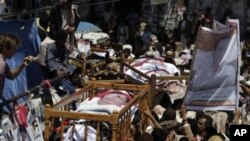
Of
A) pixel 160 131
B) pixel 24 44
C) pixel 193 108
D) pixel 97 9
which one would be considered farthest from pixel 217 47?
pixel 97 9

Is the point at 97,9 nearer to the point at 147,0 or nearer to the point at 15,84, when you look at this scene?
the point at 147,0

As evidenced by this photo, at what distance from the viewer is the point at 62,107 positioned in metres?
7.00

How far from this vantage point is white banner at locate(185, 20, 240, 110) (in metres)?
8.36

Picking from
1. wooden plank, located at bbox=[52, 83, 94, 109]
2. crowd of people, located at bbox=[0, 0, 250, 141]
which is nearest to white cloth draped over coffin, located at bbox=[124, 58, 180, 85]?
crowd of people, located at bbox=[0, 0, 250, 141]

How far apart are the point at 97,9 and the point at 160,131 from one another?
14.7 metres

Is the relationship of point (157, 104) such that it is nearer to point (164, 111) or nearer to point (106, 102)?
point (164, 111)

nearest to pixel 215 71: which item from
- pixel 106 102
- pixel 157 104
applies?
pixel 157 104

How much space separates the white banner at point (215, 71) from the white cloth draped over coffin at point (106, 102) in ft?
3.93

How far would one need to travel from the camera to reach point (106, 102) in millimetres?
7141

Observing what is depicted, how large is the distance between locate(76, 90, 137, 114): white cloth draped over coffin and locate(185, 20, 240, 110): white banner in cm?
120

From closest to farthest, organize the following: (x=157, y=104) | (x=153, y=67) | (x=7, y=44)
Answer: (x=7, y=44), (x=157, y=104), (x=153, y=67)

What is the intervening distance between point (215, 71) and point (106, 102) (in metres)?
2.02

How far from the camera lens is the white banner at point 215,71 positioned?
836cm

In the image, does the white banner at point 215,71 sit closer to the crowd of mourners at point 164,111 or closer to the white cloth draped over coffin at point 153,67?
the crowd of mourners at point 164,111
